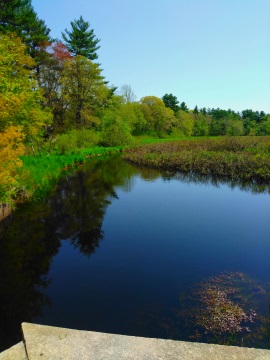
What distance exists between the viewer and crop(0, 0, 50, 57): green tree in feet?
116

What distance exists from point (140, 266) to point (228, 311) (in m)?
3.00

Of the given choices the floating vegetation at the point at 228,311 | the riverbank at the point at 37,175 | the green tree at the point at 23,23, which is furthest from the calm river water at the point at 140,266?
the green tree at the point at 23,23

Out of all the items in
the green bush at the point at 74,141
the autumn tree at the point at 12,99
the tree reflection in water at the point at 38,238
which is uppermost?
the autumn tree at the point at 12,99

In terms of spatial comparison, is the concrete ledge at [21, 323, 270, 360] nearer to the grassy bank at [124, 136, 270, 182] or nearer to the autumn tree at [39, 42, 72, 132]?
the grassy bank at [124, 136, 270, 182]

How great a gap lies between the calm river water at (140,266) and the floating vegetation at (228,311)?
0.02 metres

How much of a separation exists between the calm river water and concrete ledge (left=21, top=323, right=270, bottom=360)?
1.99 meters

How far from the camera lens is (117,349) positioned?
149 inches

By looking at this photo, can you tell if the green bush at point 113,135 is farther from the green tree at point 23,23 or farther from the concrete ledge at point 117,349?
the concrete ledge at point 117,349

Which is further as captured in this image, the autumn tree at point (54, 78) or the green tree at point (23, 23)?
the autumn tree at point (54, 78)

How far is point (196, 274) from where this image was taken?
816cm

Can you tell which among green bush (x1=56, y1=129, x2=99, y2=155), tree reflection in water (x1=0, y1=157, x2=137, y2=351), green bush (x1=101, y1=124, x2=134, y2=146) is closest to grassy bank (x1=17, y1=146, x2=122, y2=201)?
tree reflection in water (x1=0, y1=157, x2=137, y2=351)

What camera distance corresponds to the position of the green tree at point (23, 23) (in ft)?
116

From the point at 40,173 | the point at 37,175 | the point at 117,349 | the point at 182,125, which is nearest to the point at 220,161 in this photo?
the point at 40,173

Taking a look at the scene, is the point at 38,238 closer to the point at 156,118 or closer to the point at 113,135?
the point at 113,135
